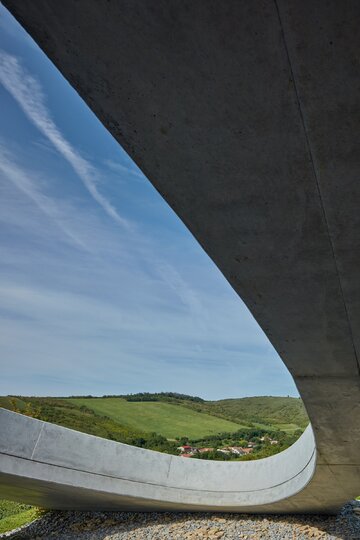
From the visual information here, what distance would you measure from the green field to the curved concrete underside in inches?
933

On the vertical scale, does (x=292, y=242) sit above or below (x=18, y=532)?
above

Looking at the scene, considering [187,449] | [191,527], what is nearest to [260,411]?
[187,449]

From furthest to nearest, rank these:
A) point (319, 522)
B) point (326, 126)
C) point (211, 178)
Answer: point (319, 522) → point (211, 178) → point (326, 126)

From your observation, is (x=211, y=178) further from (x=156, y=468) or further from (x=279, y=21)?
(x=156, y=468)

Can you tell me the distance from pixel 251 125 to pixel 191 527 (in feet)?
30.4

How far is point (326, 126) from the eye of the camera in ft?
5.61

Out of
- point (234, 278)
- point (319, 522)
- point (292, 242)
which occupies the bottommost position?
point (319, 522)

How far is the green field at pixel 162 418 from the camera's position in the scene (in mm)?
26758

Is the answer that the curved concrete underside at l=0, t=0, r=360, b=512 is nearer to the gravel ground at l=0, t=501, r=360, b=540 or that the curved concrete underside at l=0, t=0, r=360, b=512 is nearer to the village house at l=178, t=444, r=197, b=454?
the gravel ground at l=0, t=501, r=360, b=540

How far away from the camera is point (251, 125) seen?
5.66 ft

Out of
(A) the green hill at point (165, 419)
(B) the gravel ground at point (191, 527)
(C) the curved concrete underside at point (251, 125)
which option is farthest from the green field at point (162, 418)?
(C) the curved concrete underside at point (251, 125)

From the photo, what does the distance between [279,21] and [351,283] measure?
1.80 metres

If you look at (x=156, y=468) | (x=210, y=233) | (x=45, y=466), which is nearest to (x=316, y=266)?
(x=210, y=233)

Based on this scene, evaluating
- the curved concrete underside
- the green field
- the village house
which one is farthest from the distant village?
the curved concrete underside
